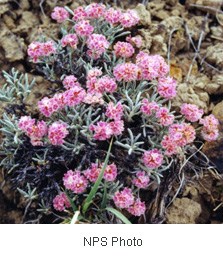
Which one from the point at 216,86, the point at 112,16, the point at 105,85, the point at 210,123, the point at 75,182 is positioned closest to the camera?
the point at 75,182

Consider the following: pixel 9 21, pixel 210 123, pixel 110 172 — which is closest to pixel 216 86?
pixel 210 123

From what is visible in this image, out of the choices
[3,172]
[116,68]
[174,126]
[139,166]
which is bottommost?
[3,172]

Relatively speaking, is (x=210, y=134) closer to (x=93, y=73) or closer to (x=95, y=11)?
(x=93, y=73)

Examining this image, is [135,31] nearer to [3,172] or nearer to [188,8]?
[188,8]

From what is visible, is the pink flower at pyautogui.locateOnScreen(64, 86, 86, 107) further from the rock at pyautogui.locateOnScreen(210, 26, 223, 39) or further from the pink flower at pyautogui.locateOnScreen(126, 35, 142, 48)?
the rock at pyautogui.locateOnScreen(210, 26, 223, 39)

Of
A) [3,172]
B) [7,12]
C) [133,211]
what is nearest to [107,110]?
[133,211]

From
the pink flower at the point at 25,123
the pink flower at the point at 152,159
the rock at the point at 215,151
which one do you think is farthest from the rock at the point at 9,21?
the rock at the point at 215,151
